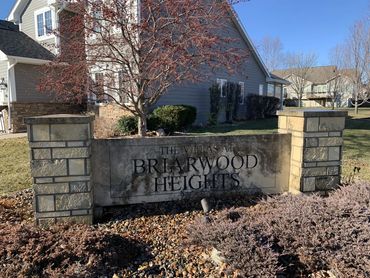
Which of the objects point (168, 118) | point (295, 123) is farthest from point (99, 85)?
point (295, 123)

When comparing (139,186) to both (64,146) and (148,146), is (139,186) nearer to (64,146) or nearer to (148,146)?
(148,146)

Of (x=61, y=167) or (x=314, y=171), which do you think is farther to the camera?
(x=314, y=171)

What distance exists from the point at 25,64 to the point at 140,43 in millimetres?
9195

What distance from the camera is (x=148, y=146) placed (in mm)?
3855

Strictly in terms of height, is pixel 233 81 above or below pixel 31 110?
above

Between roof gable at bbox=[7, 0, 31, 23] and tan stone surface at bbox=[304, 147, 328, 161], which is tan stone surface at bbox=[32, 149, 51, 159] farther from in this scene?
roof gable at bbox=[7, 0, 31, 23]

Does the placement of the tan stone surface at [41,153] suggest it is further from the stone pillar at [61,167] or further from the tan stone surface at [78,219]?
the tan stone surface at [78,219]

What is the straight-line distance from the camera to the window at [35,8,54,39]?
14.8 metres

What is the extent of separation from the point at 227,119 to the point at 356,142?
26.7 feet

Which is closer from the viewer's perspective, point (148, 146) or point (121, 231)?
point (121, 231)

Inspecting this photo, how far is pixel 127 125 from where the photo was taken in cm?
1051

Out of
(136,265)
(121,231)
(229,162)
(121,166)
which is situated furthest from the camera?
(229,162)

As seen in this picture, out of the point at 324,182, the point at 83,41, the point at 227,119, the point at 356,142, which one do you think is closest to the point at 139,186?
the point at 324,182

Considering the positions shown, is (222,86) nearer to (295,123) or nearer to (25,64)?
(25,64)
